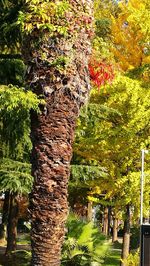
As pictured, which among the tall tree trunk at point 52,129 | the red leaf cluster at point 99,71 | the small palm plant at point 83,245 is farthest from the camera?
the small palm plant at point 83,245

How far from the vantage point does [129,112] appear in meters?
14.9

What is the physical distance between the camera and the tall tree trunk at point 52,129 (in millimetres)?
5293

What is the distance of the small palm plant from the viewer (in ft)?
38.4

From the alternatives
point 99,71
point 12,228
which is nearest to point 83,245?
point 99,71

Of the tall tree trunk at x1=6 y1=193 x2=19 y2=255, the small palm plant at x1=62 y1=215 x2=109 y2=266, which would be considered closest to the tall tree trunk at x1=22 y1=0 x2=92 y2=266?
the small palm plant at x1=62 y1=215 x2=109 y2=266

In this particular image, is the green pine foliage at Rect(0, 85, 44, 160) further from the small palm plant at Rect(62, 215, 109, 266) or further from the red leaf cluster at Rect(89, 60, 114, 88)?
the red leaf cluster at Rect(89, 60, 114, 88)

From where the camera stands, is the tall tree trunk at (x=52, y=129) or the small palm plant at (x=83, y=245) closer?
the tall tree trunk at (x=52, y=129)

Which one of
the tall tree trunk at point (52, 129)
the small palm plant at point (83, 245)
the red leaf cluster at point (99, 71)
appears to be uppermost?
the red leaf cluster at point (99, 71)

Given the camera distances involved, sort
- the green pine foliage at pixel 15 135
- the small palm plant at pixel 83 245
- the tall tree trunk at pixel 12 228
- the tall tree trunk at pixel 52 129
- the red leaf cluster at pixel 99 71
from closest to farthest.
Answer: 1. the tall tree trunk at pixel 52 129
2. the red leaf cluster at pixel 99 71
3. the green pine foliage at pixel 15 135
4. the small palm plant at pixel 83 245
5. the tall tree trunk at pixel 12 228

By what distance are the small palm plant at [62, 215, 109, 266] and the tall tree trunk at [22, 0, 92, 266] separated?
642cm

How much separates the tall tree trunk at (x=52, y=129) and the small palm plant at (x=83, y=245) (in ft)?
21.1

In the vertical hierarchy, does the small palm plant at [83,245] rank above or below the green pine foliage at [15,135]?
below

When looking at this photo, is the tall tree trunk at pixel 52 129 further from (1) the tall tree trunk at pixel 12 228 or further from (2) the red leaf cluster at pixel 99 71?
(1) the tall tree trunk at pixel 12 228

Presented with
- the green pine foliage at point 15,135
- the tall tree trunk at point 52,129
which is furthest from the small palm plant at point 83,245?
the tall tree trunk at point 52,129
